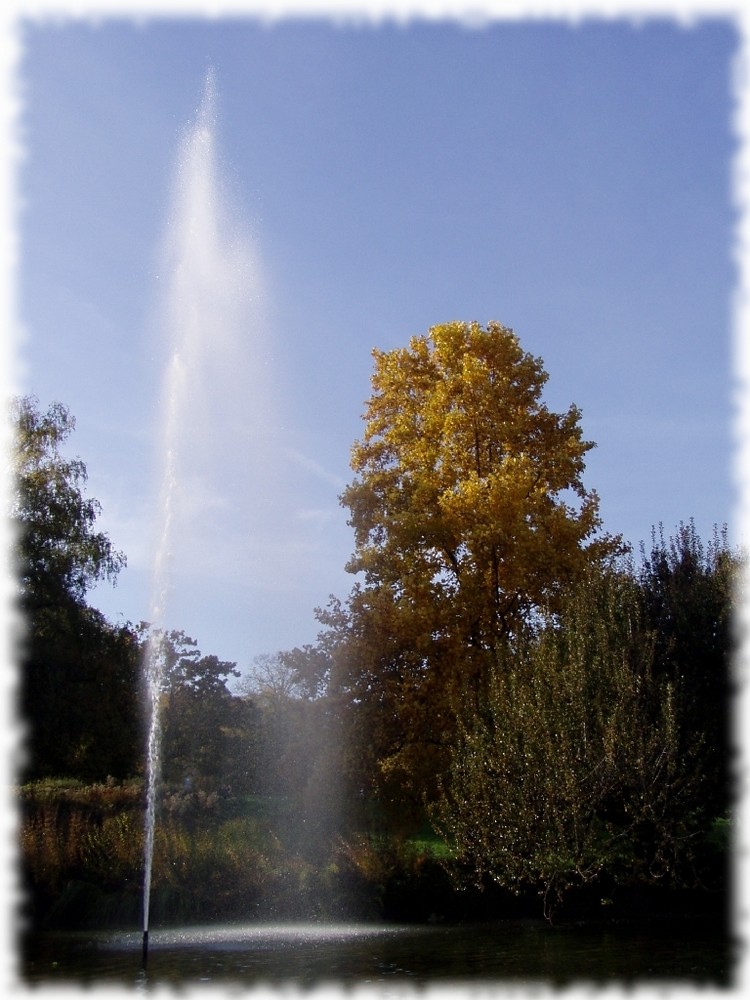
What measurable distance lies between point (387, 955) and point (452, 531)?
11.7 m

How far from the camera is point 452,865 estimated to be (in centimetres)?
2322

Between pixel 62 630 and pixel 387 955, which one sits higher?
pixel 62 630

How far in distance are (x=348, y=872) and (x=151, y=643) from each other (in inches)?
693

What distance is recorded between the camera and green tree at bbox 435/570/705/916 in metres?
20.4

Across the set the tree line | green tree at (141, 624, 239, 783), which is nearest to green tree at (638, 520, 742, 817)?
the tree line

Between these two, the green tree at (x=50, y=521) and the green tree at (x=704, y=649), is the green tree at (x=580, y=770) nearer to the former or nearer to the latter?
the green tree at (x=704, y=649)

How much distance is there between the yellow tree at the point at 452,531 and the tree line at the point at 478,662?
65 millimetres

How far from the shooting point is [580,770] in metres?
20.6

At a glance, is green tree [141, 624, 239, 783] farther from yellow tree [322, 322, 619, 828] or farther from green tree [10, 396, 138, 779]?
yellow tree [322, 322, 619, 828]

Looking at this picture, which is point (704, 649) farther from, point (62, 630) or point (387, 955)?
point (62, 630)

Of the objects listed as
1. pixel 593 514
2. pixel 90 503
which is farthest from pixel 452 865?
pixel 90 503

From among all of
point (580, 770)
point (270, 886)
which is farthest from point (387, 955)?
point (270, 886)

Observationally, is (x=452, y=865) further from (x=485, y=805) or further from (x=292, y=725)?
(x=292, y=725)

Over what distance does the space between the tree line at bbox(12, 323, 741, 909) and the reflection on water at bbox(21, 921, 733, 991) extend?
1304mm
